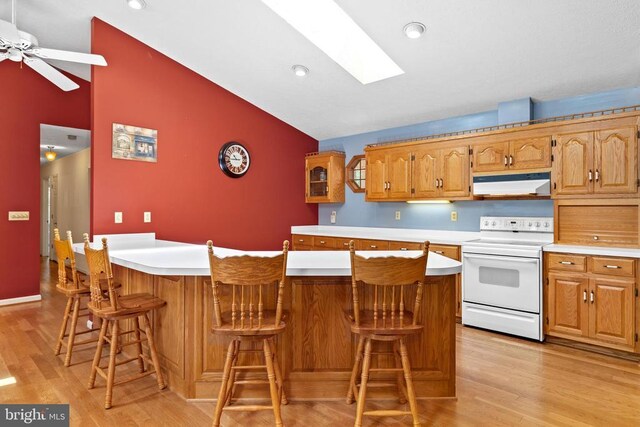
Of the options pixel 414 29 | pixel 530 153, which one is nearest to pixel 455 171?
pixel 530 153

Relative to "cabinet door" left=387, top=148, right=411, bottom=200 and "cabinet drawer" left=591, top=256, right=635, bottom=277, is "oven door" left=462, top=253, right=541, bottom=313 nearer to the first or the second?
"cabinet drawer" left=591, top=256, right=635, bottom=277

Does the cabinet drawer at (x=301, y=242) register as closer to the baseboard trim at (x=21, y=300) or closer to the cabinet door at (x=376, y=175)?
the cabinet door at (x=376, y=175)

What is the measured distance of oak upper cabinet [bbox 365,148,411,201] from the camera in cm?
455

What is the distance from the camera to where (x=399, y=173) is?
4.61 metres

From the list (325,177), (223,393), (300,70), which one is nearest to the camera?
(223,393)

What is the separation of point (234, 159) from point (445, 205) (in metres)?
2.71

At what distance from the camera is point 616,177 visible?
3172mm

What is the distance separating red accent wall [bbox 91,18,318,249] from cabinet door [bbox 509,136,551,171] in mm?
3000

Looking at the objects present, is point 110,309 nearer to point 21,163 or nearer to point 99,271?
point 99,271

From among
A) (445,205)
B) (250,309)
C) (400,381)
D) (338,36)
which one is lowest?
(400,381)

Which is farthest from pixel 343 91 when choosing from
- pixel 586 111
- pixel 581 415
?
pixel 581 415

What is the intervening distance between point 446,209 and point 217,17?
320 cm

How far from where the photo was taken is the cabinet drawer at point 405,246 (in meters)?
4.23

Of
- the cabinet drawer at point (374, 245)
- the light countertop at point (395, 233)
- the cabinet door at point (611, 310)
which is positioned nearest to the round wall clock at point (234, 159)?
the light countertop at point (395, 233)
